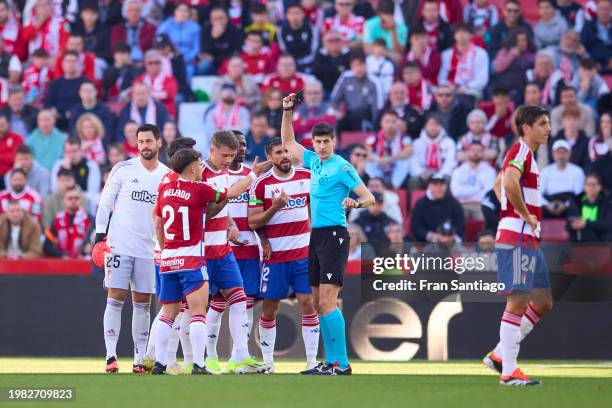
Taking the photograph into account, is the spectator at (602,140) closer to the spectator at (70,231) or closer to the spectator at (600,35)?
the spectator at (600,35)

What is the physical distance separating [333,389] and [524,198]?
252cm

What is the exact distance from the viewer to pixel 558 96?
20.3 metres

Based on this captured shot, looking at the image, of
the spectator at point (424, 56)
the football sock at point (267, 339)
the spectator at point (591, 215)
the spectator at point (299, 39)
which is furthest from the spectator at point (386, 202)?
the football sock at point (267, 339)

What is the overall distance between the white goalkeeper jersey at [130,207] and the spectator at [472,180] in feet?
23.5

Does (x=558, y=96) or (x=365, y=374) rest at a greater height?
(x=558, y=96)

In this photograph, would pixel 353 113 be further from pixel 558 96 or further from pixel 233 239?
pixel 233 239

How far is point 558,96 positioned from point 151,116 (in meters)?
6.72

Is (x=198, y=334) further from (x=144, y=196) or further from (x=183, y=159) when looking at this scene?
(x=144, y=196)

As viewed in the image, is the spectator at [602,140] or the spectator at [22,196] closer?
the spectator at [602,140]

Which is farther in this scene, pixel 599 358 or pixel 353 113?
pixel 353 113

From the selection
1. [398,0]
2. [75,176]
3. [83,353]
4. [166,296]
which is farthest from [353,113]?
[166,296]

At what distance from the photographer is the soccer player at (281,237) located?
1319 cm

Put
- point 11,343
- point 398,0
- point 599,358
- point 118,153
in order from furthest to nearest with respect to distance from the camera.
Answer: point 398,0 → point 118,153 → point 11,343 → point 599,358

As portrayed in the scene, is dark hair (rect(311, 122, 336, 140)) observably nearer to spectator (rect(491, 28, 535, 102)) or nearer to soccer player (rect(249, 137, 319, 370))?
soccer player (rect(249, 137, 319, 370))
